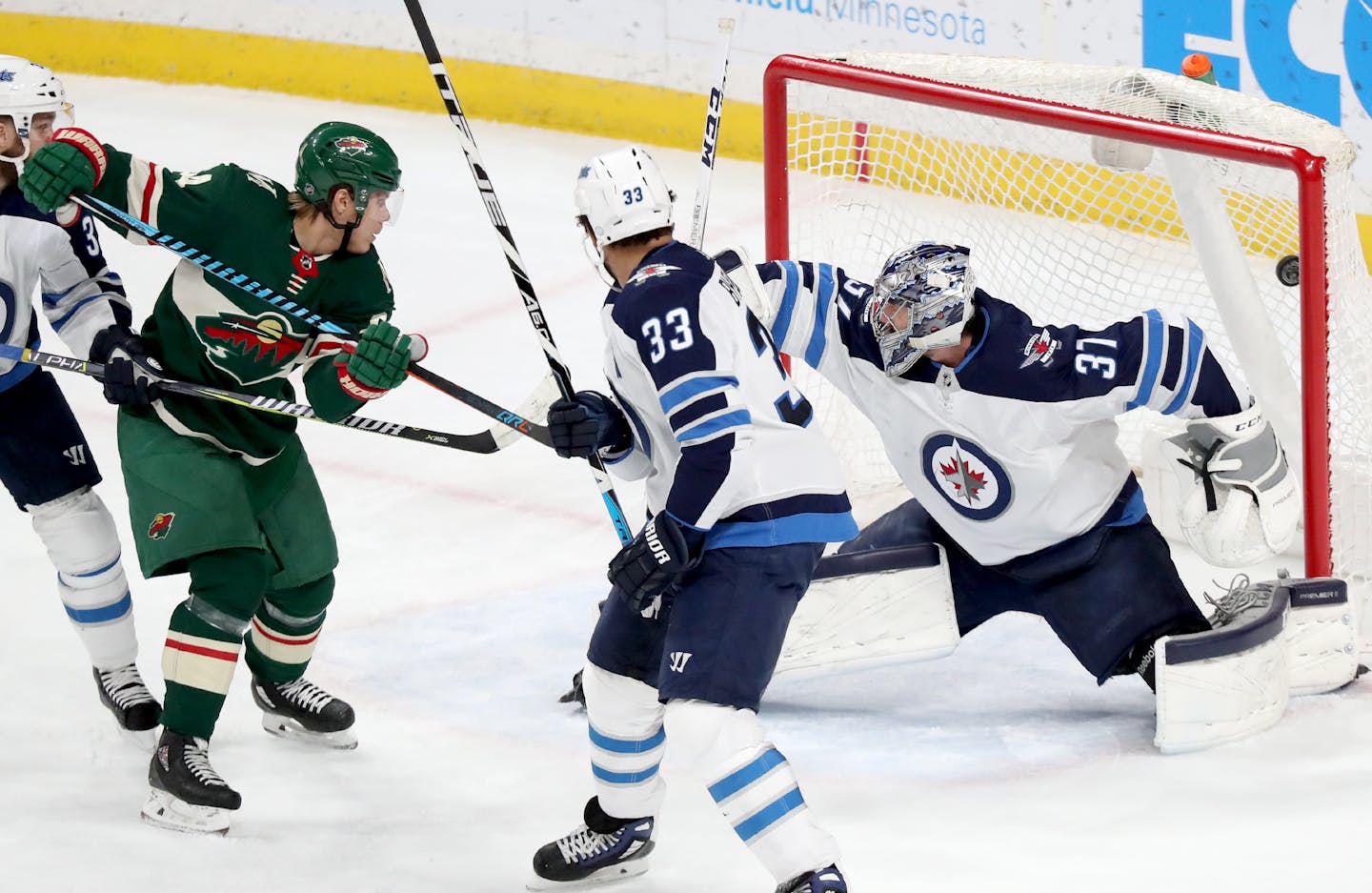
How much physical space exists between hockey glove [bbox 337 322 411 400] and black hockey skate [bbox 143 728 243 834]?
2.18 ft

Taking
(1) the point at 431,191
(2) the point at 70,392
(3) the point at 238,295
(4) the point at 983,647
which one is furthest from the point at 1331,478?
(1) the point at 431,191

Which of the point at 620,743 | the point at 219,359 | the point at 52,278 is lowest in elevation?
the point at 620,743

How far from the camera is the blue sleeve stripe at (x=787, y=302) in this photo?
3176 mm

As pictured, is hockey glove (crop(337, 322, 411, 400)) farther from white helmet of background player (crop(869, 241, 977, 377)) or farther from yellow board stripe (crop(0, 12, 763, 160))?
yellow board stripe (crop(0, 12, 763, 160))

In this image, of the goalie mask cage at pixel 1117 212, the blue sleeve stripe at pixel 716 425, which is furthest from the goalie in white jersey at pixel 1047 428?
the blue sleeve stripe at pixel 716 425

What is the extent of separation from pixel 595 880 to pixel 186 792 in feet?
2.19

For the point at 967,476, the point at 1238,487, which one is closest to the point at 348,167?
the point at 967,476

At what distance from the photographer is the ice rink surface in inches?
113

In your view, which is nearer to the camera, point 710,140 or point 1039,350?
point 1039,350

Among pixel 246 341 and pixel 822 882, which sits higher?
pixel 246 341

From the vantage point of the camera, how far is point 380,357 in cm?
289

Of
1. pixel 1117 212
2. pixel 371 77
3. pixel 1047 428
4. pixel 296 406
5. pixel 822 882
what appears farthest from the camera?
pixel 371 77

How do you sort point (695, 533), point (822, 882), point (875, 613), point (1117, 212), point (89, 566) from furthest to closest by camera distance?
point (1117, 212) < point (875, 613) < point (89, 566) < point (695, 533) < point (822, 882)

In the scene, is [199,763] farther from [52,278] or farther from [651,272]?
[651,272]
